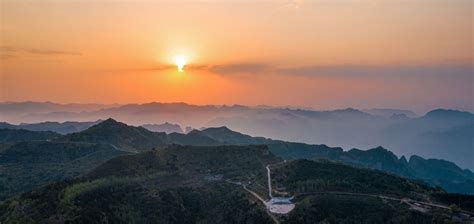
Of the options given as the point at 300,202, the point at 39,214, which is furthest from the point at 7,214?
the point at 300,202

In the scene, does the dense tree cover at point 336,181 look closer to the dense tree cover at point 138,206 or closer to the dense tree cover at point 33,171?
the dense tree cover at point 138,206

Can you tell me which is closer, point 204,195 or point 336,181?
point 336,181

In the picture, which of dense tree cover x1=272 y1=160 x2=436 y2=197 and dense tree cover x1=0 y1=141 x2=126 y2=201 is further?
dense tree cover x1=0 y1=141 x2=126 y2=201

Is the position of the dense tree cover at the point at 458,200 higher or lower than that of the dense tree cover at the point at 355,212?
higher

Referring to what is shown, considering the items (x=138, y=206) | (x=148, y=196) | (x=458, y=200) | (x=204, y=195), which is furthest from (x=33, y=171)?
(x=458, y=200)

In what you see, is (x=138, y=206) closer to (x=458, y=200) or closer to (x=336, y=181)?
(x=336, y=181)

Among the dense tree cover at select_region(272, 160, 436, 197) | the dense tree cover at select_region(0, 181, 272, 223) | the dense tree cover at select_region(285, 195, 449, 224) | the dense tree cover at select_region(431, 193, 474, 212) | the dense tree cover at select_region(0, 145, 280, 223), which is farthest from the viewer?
the dense tree cover at select_region(272, 160, 436, 197)

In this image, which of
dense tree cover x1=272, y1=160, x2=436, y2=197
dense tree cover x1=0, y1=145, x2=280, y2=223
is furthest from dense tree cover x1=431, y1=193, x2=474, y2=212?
dense tree cover x1=0, y1=145, x2=280, y2=223

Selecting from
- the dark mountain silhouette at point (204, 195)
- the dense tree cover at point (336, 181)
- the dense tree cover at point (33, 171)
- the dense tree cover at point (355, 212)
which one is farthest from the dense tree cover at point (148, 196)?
the dense tree cover at point (33, 171)

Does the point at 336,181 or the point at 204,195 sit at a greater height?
the point at 336,181

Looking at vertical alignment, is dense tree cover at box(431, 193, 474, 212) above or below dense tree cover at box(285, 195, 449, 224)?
above

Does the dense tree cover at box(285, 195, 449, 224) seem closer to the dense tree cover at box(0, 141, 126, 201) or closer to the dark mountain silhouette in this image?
the dark mountain silhouette
